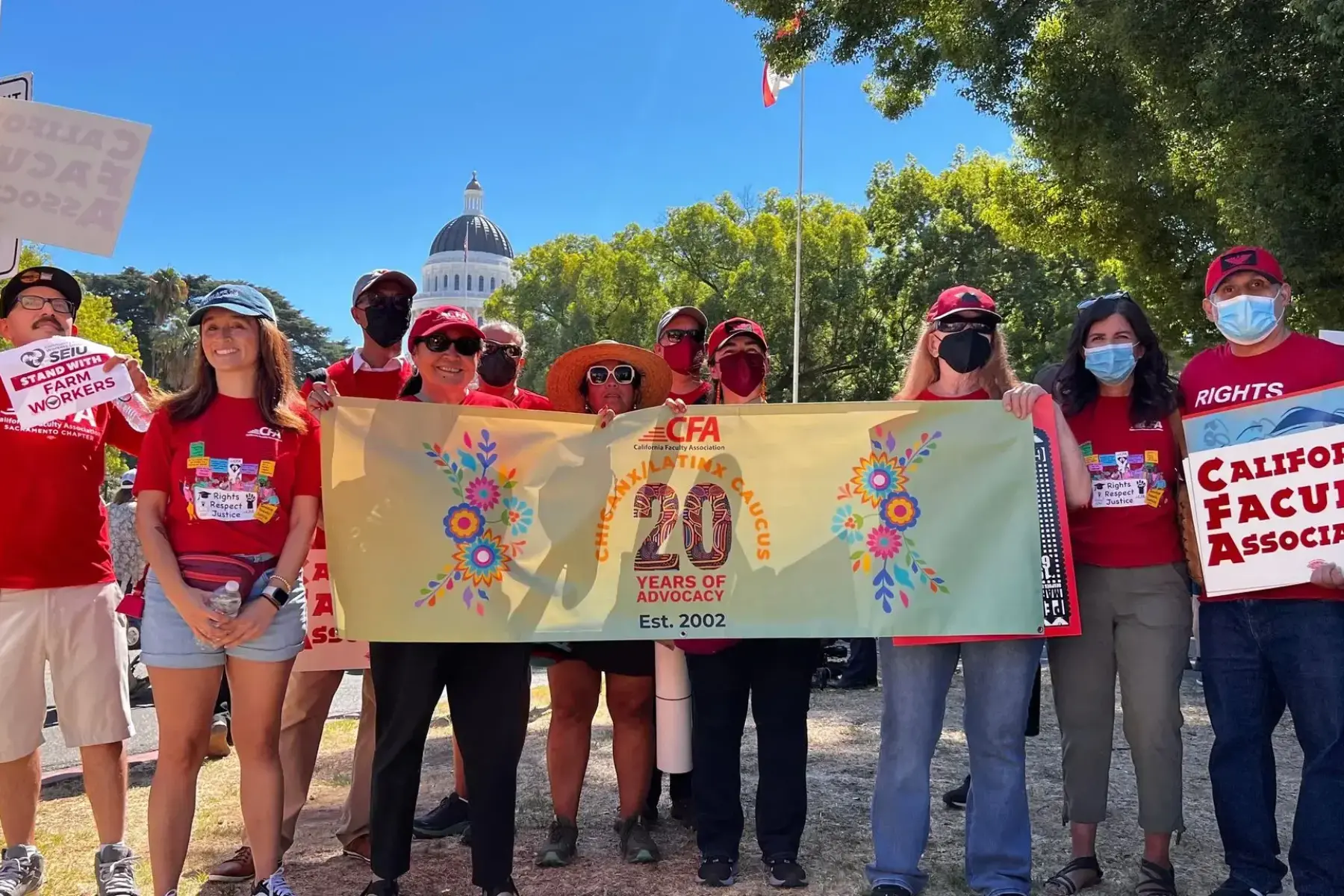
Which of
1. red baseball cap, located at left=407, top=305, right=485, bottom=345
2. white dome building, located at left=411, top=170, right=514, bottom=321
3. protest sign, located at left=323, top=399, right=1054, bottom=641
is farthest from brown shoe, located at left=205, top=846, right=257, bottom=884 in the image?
white dome building, located at left=411, top=170, right=514, bottom=321

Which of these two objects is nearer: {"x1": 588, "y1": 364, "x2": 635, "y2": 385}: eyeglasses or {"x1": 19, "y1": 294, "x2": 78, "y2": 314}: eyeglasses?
{"x1": 19, "y1": 294, "x2": 78, "y2": 314}: eyeglasses

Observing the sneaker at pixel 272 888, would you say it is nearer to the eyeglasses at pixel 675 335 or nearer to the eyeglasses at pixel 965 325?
the eyeglasses at pixel 675 335

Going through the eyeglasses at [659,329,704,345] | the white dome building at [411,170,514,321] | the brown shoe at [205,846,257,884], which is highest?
the white dome building at [411,170,514,321]

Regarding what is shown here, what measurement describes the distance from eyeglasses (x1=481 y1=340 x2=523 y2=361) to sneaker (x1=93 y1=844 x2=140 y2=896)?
2634 millimetres

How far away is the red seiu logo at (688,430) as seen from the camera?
4.33 meters

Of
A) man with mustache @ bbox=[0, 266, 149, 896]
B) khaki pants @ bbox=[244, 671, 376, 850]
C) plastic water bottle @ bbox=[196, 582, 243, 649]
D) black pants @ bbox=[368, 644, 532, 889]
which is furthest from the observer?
khaki pants @ bbox=[244, 671, 376, 850]

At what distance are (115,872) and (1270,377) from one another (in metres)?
4.95

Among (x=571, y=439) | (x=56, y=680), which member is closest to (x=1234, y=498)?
(x=571, y=439)

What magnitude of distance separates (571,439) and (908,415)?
1433mm

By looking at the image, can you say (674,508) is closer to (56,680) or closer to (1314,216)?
(56,680)

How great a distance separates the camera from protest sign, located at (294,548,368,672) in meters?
4.50

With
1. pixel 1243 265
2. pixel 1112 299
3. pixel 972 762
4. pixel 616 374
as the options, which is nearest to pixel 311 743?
pixel 616 374

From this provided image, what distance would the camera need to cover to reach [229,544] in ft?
12.2

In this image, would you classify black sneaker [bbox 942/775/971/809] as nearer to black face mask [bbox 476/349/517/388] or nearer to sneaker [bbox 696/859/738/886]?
sneaker [bbox 696/859/738/886]
